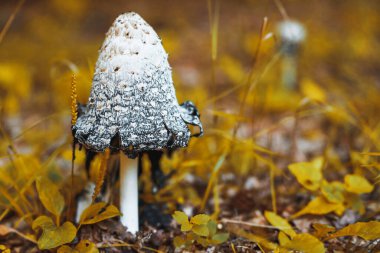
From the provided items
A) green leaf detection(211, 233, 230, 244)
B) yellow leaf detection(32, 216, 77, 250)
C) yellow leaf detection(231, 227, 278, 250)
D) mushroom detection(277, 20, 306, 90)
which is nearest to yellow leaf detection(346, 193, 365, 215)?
yellow leaf detection(231, 227, 278, 250)

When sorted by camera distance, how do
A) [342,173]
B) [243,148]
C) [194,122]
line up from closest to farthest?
[194,122]
[243,148]
[342,173]

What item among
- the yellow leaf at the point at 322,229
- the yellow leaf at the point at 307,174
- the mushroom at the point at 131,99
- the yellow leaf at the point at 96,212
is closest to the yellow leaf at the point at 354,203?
the yellow leaf at the point at 307,174

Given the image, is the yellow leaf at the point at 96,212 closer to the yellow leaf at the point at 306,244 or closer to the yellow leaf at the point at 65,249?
the yellow leaf at the point at 65,249

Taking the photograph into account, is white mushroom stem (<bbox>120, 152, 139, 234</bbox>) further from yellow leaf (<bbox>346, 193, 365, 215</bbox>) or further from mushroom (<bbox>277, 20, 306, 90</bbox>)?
mushroom (<bbox>277, 20, 306, 90</bbox>)

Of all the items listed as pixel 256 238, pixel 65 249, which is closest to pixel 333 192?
pixel 256 238

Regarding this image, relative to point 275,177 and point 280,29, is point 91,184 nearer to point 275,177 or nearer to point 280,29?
point 275,177

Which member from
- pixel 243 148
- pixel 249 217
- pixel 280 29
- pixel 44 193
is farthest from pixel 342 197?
pixel 280 29
